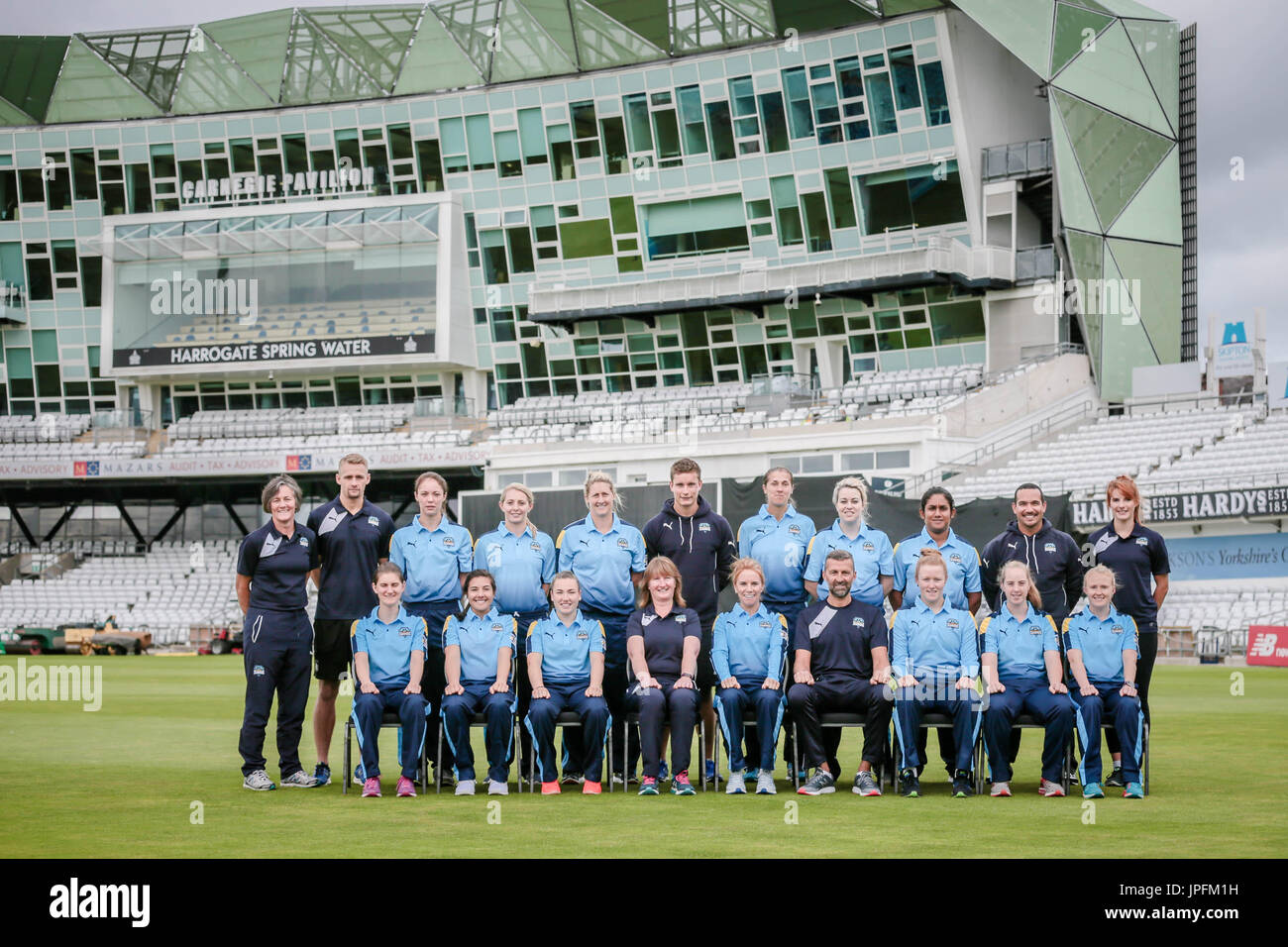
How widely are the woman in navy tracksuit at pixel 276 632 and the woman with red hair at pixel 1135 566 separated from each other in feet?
19.1

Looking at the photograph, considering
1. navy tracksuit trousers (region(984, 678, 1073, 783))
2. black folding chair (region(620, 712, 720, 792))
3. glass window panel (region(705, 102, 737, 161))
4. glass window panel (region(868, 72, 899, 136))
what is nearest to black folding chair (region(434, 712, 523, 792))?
black folding chair (region(620, 712, 720, 792))

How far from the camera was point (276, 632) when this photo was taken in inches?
405

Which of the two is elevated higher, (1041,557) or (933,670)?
(1041,557)

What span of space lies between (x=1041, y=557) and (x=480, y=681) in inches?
166

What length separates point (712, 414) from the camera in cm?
4359

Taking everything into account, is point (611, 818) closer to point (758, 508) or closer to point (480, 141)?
point (758, 508)

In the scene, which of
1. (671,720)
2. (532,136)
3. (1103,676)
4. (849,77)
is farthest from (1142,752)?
(532,136)

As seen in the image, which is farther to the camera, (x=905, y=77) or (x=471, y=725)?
(x=905, y=77)

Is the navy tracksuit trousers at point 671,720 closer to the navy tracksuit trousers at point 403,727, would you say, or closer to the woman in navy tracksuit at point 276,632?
the navy tracksuit trousers at point 403,727

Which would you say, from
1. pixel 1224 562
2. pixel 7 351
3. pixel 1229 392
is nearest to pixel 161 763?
pixel 1224 562

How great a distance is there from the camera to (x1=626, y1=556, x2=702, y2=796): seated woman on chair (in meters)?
9.98

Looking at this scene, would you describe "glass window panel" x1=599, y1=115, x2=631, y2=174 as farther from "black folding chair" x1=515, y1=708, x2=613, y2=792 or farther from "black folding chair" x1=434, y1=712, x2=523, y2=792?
"black folding chair" x1=515, y1=708, x2=613, y2=792

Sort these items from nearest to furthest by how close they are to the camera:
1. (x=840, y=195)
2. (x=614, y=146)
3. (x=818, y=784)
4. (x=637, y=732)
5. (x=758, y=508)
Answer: (x=818, y=784), (x=637, y=732), (x=758, y=508), (x=840, y=195), (x=614, y=146)

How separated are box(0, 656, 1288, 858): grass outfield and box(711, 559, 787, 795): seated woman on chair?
0.34 meters
